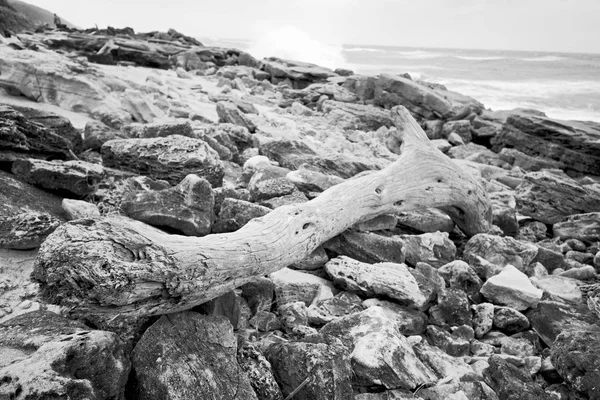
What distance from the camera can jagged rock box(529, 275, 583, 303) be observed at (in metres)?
3.91

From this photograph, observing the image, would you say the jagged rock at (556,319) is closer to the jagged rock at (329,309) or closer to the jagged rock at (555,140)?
the jagged rock at (329,309)

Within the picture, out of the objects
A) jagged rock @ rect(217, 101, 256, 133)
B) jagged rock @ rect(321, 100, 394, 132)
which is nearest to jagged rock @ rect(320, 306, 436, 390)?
jagged rock @ rect(217, 101, 256, 133)

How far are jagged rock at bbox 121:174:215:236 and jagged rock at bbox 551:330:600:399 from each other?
2600 millimetres

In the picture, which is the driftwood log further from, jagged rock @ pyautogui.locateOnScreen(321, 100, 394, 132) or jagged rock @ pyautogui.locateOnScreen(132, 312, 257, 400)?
jagged rock @ pyautogui.locateOnScreen(321, 100, 394, 132)

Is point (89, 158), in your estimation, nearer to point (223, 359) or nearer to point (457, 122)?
point (223, 359)

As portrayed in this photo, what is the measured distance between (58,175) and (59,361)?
222 cm

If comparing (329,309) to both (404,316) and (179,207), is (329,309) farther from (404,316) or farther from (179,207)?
(179,207)

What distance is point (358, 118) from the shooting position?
1178cm

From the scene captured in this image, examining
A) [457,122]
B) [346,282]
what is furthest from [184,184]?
[457,122]

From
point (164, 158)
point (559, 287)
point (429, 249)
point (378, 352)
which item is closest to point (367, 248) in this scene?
point (429, 249)

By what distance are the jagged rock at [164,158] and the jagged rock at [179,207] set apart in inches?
29.7

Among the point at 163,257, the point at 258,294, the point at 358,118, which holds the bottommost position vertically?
the point at 358,118

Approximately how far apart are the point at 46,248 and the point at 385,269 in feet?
7.97

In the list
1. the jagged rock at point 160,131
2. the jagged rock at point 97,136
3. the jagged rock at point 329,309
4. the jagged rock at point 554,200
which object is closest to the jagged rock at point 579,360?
the jagged rock at point 329,309
